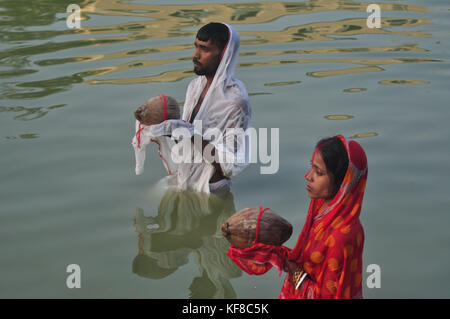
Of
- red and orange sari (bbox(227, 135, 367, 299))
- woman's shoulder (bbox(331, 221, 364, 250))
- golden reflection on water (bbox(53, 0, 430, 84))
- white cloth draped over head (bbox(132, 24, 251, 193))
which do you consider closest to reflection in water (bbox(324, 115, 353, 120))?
golden reflection on water (bbox(53, 0, 430, 84))

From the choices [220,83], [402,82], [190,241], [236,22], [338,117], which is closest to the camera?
[220,83]

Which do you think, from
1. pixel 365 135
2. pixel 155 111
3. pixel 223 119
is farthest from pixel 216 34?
pixel 365 135

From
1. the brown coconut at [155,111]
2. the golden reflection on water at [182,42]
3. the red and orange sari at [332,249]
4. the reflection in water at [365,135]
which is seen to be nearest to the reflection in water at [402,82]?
the golden reflection on water at [182,42]

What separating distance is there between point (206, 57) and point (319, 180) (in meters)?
2.05

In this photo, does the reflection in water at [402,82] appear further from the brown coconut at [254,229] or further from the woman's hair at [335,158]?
the brown coconut at [254,229]

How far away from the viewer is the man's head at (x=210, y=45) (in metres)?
5.50

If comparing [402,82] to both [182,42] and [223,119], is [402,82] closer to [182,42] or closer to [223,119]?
[182,42]

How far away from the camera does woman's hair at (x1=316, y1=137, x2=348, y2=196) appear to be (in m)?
3.84

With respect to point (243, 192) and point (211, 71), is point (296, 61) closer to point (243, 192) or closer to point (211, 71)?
point (243, 192)

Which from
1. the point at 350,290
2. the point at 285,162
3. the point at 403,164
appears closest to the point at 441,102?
the point at 403,164

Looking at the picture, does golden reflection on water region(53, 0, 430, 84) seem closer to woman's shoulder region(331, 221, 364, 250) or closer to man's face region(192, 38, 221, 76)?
man's face region(192, 38, 221, 76)

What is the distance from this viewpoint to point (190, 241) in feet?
19.0

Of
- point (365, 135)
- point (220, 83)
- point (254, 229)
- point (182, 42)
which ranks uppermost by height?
point (182, 42)

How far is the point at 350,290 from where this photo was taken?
12.9 ft
